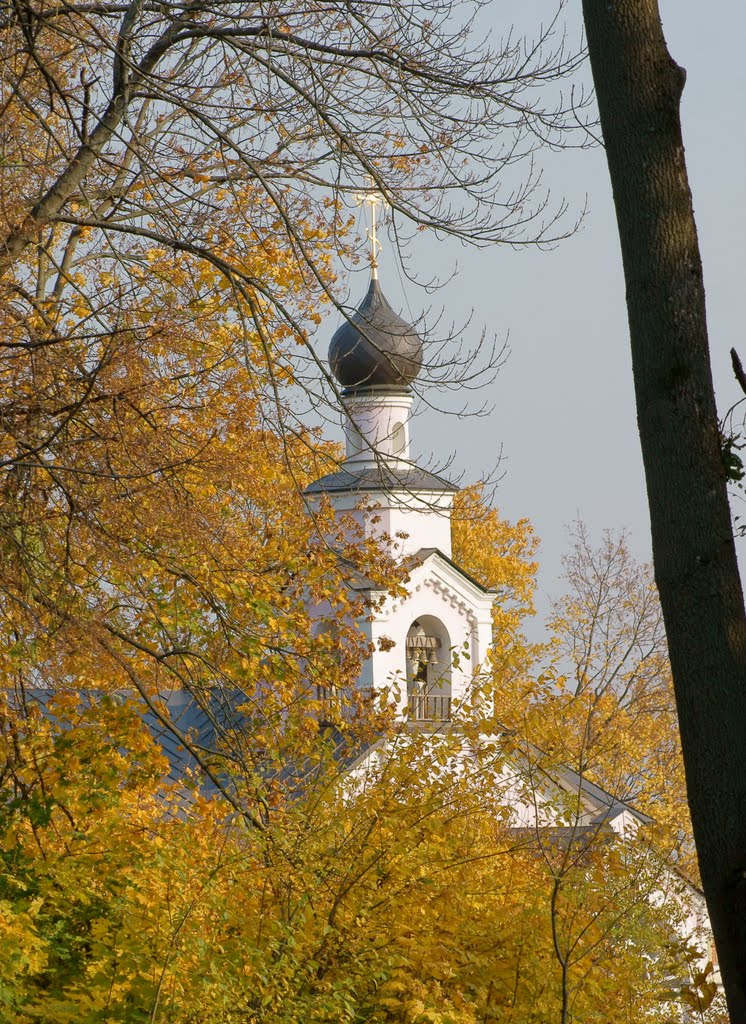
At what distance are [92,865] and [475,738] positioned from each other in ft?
6.63

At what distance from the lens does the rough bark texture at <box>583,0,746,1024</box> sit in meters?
4.74

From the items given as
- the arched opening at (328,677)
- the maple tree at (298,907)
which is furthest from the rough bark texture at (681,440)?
the arched opening at (328,677)

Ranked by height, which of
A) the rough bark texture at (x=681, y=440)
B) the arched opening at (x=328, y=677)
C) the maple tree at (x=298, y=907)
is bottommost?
the maple tree at (x=298, y=907)

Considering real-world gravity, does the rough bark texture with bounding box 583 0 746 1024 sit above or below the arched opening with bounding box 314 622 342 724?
below

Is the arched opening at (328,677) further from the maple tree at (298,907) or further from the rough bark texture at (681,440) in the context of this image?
the rough bark texture at (681,440)

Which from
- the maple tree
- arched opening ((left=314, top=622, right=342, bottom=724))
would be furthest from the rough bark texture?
arched opening ((left=314, top=622, right=342, bottom=724))

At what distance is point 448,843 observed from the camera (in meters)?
7.05

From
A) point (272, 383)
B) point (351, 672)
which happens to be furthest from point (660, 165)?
point (351, 672)

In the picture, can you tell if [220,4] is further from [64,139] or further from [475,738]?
[475,738]

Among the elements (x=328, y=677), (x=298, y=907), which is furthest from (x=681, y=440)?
(x=328, y=677)

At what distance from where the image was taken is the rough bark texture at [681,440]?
4742 millimetres

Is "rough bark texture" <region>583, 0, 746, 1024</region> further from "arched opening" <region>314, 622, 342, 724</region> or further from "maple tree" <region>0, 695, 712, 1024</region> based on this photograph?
"arched opening" <region>314, 622, 342, 724</region>

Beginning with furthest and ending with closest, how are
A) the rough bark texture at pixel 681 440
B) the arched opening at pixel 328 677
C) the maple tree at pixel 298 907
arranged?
the arched opening at pixel 328 677
the maple tree at pixel 298 907
the rough bark texture at pixel 681 440

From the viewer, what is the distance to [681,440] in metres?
4.95
